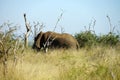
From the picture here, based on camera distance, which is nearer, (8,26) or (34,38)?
(8,26)

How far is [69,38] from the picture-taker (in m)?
19.8

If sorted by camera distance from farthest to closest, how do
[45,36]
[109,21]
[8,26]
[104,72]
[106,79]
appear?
[45,36], [109,21], [8,26], [104,72], [106,79]

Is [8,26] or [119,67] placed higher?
[8,26]

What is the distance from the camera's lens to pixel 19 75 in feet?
25.6

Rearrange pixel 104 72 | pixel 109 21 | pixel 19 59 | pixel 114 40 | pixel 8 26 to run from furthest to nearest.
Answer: pixel 114 40
pixel 109 21
pixel 8 26
pixel 19 59
pixel 104 72

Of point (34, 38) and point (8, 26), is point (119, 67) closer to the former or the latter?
point (8, 26)

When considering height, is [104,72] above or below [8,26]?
below

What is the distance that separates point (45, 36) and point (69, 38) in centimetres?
186

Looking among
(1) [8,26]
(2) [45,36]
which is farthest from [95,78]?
(2) [45,36]

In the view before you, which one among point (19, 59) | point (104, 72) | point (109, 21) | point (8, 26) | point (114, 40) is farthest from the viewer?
point (114, 40)

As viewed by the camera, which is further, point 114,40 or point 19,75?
point 114,40

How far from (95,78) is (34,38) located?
12.3 m

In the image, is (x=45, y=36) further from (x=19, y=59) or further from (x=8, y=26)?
(x=19, y=59)

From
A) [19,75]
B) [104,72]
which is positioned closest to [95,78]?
[104,72]
